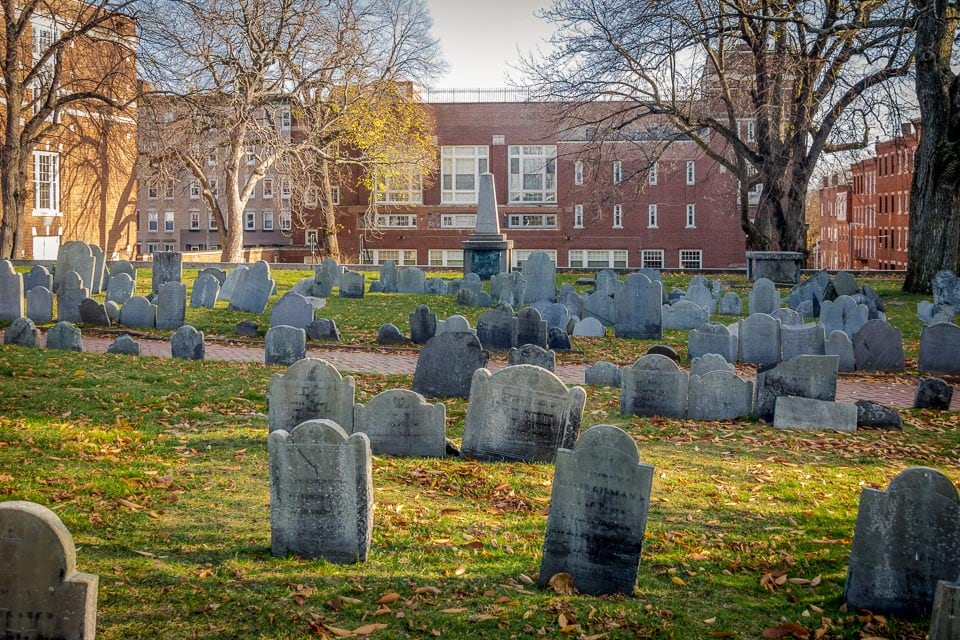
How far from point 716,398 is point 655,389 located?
0.70 meters

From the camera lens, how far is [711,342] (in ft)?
49.6

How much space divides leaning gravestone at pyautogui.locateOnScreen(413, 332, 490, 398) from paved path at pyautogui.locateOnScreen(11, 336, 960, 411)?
2293 mm

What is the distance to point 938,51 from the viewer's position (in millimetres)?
24094

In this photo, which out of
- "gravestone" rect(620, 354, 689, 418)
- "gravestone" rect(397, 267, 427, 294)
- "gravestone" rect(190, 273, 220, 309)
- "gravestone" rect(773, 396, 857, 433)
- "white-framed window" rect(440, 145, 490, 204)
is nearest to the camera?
"gravestone" rect(773, 396, 857, 433)

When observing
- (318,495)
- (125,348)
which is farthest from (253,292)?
(318,495)

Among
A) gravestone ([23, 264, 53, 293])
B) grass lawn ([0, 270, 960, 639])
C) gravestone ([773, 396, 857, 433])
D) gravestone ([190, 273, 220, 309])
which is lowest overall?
grass lawn ([0, 270, 960, 639])

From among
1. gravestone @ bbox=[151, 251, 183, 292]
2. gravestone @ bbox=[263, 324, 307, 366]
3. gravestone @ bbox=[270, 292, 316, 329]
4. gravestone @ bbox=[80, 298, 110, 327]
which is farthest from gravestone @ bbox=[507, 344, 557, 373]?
gravestone @ bbox=[151, 251, 183, 292]

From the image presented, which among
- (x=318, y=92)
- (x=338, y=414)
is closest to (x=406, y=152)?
(x=318, y=92)

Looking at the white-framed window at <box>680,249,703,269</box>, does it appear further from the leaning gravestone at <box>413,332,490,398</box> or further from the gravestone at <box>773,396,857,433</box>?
the gravestone at <box>773,396,857,433</box>

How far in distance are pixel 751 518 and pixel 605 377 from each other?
5.76 metres

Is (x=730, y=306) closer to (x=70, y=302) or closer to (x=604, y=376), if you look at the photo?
(x=604, y=376)

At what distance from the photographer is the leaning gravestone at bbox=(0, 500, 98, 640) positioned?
4715mm

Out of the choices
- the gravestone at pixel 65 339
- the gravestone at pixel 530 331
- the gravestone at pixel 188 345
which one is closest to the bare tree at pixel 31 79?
the gravestone at pixel 65 339

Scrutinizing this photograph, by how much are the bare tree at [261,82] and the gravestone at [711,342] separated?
21.9 metres
